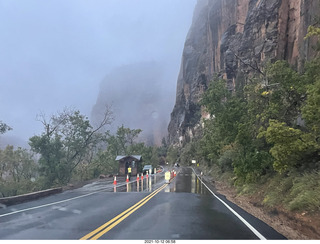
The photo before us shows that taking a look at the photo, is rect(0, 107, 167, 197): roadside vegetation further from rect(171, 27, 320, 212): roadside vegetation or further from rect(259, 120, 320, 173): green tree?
rect(259, 120, 320, 173): green tree

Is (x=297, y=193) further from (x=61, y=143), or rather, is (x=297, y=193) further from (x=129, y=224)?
(x=61, y=143)

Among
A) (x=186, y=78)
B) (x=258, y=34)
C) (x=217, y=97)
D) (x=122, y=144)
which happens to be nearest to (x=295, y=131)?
(x=217, y=97)

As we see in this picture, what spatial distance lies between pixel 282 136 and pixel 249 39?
44883 millimetres

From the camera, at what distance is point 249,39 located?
49375 mm

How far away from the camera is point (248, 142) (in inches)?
626

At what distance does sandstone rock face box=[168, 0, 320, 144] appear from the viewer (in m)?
30.4

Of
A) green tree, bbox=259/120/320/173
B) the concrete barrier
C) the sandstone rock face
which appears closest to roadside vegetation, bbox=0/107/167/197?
the concrete barrier

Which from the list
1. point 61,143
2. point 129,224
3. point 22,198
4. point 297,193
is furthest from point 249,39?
point 129,224

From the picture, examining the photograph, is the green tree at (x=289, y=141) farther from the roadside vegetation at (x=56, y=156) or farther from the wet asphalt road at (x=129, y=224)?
the roadside vegetation at (x=56, y=156)

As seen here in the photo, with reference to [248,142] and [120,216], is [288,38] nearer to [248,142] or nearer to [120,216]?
[248,142]

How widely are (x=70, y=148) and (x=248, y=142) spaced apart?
30.9 metres

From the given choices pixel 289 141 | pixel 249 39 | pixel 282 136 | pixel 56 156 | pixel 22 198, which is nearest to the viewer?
pixel 282 136

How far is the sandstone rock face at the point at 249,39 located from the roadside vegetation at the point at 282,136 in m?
2.89

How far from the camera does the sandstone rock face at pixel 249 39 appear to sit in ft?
99.7
